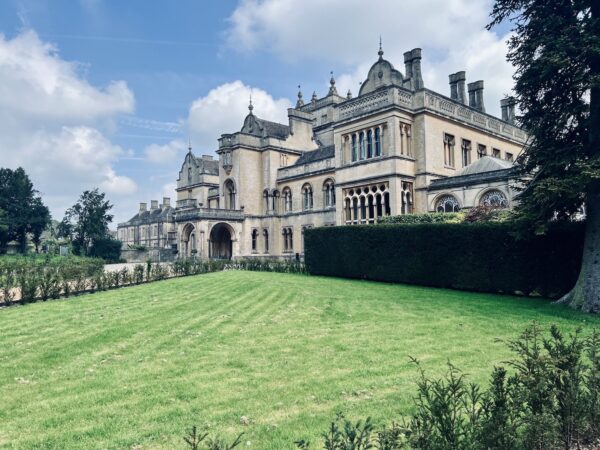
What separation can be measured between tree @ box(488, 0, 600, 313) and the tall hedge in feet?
4.32

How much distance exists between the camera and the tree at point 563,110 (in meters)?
11.3

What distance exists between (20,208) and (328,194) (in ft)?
133

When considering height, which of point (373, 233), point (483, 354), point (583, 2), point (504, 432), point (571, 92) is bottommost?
point (483, 354)

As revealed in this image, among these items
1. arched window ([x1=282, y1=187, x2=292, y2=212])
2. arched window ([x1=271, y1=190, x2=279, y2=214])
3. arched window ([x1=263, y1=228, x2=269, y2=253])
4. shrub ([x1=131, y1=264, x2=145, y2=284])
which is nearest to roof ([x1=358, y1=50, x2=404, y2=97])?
arched window ([x1=282, y1=187, x2=292, y2=212])

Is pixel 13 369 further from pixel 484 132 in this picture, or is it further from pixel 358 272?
pixel 484 132

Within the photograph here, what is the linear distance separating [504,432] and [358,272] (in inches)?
685

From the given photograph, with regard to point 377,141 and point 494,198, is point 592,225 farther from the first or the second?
point 377,141

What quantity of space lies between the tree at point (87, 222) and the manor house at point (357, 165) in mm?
9777

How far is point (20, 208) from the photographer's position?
50.7 meters

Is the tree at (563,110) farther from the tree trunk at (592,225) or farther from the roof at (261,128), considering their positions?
the roof at (261,128)

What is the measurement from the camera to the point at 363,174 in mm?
28484

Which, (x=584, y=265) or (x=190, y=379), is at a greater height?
(x=584, y=265)

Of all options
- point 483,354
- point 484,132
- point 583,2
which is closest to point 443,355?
point 483,354

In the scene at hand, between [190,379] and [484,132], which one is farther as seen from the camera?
[484,132]
